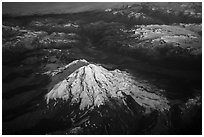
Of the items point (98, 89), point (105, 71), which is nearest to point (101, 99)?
point (98, 89)

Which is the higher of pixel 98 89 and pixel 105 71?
pixel 105 71

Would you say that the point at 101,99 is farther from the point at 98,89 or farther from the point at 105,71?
the point at 105,71

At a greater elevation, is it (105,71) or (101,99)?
(105,71)

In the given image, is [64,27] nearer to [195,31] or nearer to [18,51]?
[18,51]

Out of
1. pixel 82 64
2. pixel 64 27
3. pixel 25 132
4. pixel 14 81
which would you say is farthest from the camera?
pixel 64 27

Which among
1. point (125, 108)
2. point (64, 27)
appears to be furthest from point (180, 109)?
point (64, 27)

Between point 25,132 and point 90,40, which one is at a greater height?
point 90,40

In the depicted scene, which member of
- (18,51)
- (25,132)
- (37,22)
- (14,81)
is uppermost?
(37,22)

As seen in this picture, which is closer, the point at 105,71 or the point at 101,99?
the point at 101,99
